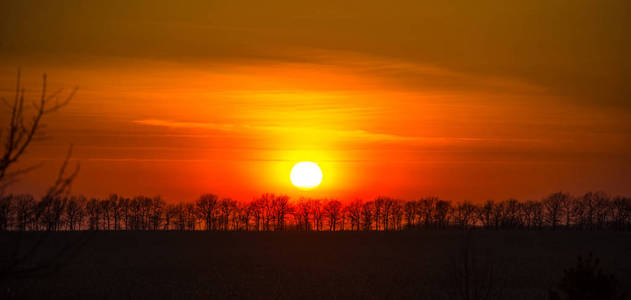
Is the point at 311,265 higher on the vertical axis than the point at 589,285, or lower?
lower

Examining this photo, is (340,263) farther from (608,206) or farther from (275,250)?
(608,206)

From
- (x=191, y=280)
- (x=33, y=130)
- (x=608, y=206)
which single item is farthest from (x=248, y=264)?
(x=608, y=206)

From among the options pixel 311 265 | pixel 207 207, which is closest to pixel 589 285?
pixel 311 265

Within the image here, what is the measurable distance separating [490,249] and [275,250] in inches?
1172

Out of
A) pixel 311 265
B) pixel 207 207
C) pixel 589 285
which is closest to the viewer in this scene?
pixel 589 285

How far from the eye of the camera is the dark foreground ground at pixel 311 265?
4406 cm

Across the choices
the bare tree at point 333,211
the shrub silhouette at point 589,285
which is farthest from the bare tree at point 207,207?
the shrub silhouette at point 589,285

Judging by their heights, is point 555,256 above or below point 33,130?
below

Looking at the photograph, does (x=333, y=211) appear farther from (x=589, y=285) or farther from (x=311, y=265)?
(x=589, y=285)

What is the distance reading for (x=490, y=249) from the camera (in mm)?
84250

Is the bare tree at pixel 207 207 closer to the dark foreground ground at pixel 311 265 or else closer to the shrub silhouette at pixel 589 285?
the dark foreground ground at pixel 311 265

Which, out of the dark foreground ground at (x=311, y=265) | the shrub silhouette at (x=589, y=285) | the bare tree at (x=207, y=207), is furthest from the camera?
the bare tree at (x=207, y=207)

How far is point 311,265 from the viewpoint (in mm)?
65188

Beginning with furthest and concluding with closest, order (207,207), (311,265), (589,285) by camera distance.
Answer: (207,207) → (311,265) → (589,285)
